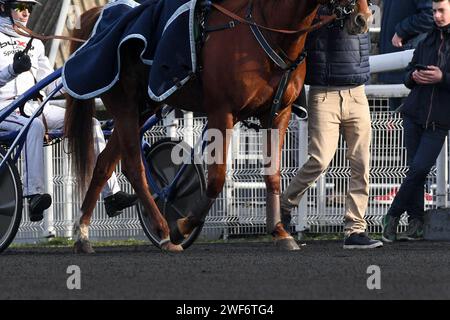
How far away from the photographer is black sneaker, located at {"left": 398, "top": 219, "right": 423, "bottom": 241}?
12203 millimetres

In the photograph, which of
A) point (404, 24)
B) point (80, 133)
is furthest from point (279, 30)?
point (404, 24)

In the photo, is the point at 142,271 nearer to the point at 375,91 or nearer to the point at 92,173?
the point at 92,173

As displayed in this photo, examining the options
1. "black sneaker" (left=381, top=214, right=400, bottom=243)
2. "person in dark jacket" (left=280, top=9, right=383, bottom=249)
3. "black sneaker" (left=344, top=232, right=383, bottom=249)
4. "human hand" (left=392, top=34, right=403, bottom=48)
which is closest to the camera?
"person in dark jacket" (left=280, top=9, right=383, bottom=249)

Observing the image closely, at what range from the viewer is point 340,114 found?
11.2 metres

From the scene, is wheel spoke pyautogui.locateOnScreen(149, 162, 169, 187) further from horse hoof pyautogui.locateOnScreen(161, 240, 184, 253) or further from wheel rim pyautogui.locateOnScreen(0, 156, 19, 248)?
wheel rim pyautogui.locateOnScreen(0, 156, 19, 248)

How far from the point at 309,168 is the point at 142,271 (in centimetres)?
243

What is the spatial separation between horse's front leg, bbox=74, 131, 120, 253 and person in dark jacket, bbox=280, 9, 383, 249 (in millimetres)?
1292

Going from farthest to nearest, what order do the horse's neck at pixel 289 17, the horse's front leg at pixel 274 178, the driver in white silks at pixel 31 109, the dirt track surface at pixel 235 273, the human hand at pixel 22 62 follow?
the human hand at pixel 22 62, the driver in white silks at pixel 31 109, the horse's front leg at pixel 274 178, the horse's neck at pixel 289 17, the dirt track surface at pixel 235 273

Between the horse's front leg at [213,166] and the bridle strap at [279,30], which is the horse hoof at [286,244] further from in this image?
the bridle strap at [279,30]

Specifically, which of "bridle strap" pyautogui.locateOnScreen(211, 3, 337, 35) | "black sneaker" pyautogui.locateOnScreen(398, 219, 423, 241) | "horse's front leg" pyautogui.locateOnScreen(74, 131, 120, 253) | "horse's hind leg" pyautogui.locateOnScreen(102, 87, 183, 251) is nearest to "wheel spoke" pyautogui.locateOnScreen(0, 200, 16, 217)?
"horse's front leg" pyautogui.locateOnScreen(74, 131, 120, 253)

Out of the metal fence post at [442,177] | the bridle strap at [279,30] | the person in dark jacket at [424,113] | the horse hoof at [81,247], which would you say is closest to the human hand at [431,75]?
the person in dark jacket at [424,113]

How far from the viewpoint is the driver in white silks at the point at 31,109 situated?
11.3m

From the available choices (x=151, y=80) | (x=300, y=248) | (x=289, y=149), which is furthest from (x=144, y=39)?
(x=289, y=149)

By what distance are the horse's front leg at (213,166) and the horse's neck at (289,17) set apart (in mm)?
596
